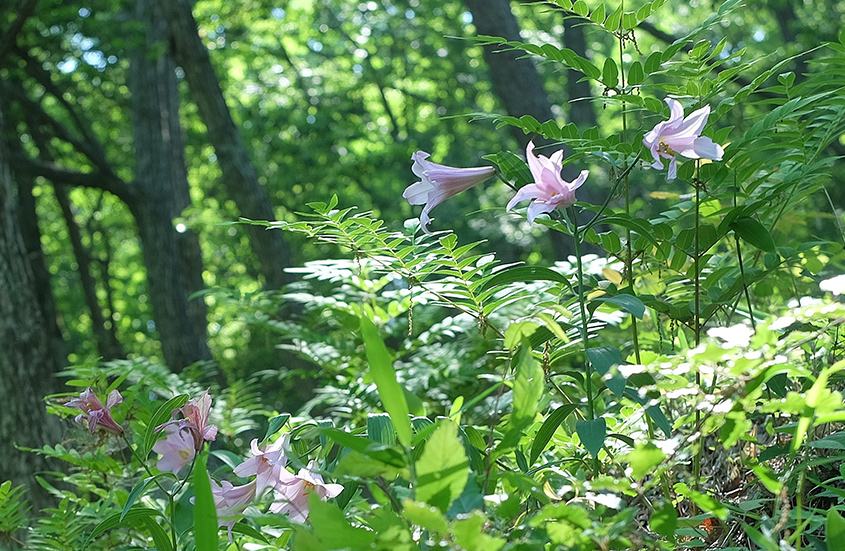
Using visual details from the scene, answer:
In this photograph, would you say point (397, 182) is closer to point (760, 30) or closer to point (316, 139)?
point (316, 139)

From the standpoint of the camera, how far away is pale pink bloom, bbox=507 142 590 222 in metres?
1.01

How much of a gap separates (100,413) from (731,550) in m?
1.04

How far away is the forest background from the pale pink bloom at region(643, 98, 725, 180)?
0.45 feet

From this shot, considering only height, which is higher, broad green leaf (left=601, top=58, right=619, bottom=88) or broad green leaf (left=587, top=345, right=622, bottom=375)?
broad green leaf (left=601, top=58, right=619, bottom=88)

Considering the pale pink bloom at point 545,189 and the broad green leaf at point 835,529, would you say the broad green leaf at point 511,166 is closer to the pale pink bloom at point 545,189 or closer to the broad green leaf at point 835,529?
the pale pink bloom at point 545,189

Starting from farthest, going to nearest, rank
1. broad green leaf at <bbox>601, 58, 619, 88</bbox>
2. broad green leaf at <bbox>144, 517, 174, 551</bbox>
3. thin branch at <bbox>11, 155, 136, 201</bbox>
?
thin branch at <bbox>11, 155, 136, 201</bbox>, broad green leaf at <bbox>601, 58, 619, 88</bbox>, broad green leaf at <bbox>144, 517, 174, 551</bbox>

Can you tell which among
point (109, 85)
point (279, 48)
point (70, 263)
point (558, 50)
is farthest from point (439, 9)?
point (558, 50)

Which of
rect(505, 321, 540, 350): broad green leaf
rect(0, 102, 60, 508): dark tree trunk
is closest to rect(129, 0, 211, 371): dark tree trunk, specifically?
rect(0, 102, 60, 508): dark tree trunk

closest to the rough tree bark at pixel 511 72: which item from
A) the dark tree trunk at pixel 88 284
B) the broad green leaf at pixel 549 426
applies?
the broad green leaf at pixel 549 426

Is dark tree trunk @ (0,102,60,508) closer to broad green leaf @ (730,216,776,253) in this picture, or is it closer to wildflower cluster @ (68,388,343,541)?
wildflower cluster @ (68,388,343,541)

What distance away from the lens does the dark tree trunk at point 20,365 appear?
362 cm

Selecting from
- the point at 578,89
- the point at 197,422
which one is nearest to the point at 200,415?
the point at 197,422

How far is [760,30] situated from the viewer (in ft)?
63.2

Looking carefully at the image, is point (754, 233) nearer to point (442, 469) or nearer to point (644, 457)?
point (644, 457)
